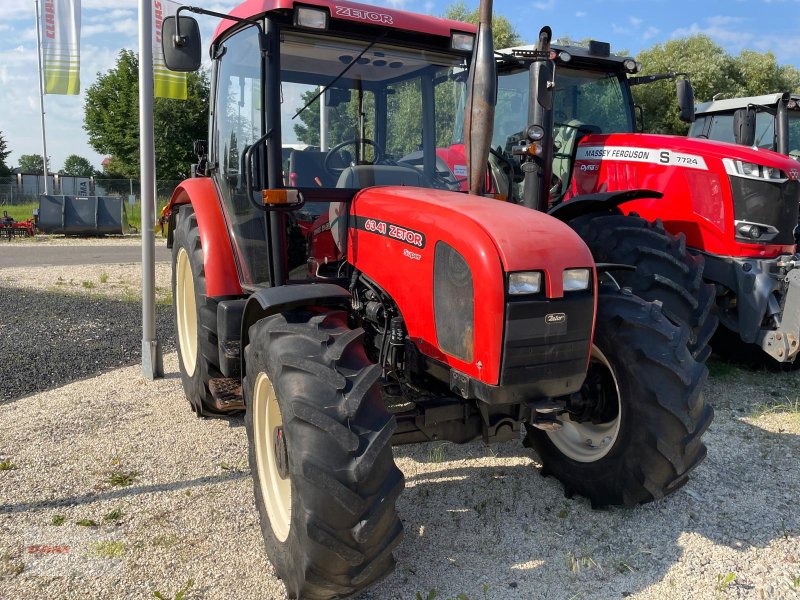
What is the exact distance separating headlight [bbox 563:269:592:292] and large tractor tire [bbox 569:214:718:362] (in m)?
1.75

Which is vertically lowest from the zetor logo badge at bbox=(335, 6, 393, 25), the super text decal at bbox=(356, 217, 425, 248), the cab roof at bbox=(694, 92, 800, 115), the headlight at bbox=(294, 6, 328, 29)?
the super text decal at bbox=(356, 217, 425, 248)

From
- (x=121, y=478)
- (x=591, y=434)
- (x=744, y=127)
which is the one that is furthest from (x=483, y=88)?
(x=744, y=127)

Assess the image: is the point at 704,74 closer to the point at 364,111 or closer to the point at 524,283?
the point at 364,111

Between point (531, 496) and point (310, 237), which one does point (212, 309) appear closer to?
point (310, 237)

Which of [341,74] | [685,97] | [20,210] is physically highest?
[685,97]

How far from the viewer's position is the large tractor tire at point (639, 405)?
2.80 m

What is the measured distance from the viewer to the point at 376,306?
9.75ft

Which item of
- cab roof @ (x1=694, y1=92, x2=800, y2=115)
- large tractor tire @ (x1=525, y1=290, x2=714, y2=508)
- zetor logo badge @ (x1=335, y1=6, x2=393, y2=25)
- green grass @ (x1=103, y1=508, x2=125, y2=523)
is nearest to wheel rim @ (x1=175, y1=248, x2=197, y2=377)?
green grass @ (x1=103, y1=508, x2=125, y2=523)

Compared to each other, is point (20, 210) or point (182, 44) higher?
point (182, 44)

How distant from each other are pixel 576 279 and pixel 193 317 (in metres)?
3.09

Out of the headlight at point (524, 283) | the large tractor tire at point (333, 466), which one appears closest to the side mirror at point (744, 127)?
the headlight at point (524, 283)

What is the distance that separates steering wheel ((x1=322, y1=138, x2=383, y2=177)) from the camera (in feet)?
11.0

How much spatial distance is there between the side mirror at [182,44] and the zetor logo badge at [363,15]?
67 cm

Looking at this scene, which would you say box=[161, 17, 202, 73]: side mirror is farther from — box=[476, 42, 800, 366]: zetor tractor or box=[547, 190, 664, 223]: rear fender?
box=[547, 190, 664, 223]: rear fender
